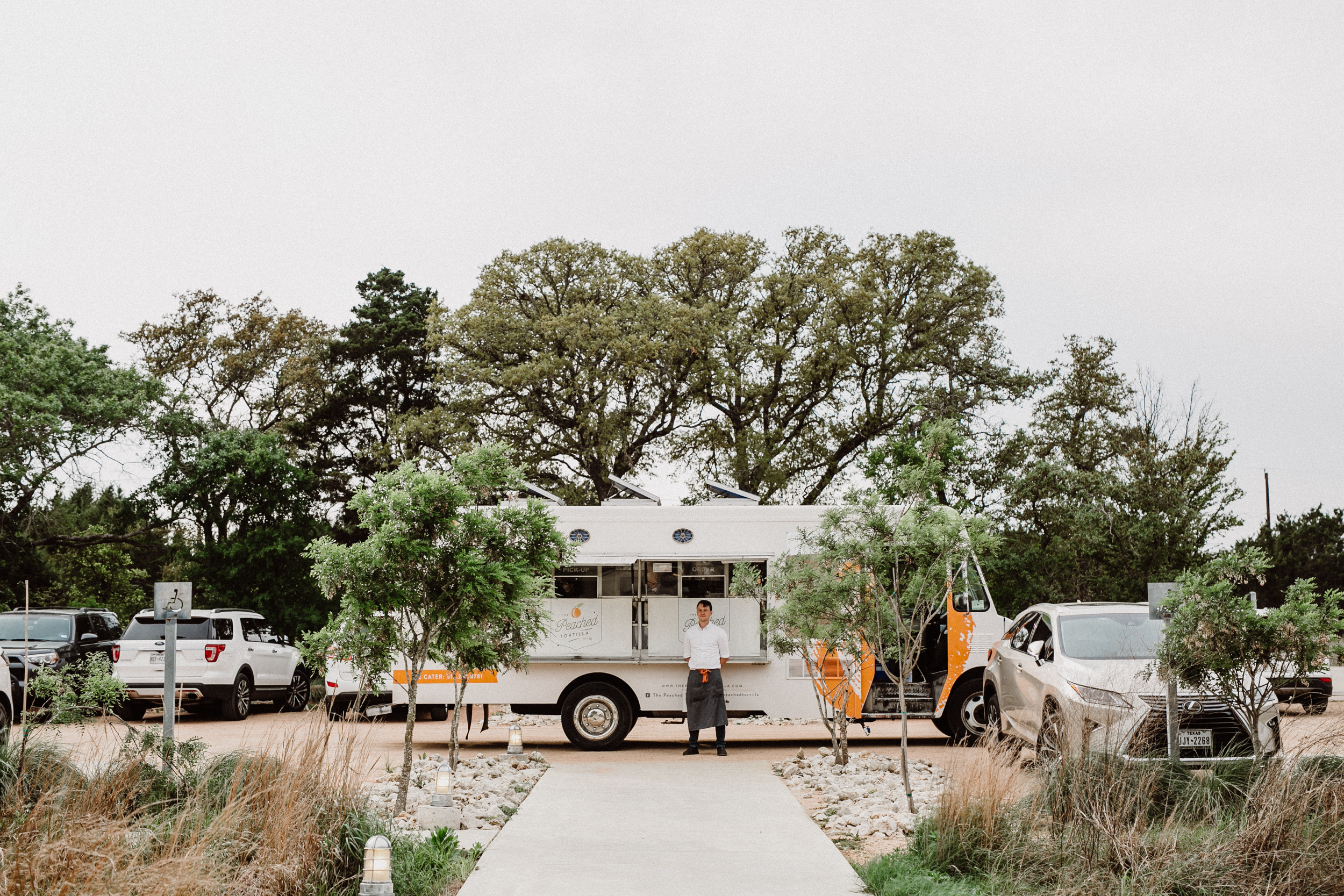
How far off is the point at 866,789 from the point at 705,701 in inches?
136

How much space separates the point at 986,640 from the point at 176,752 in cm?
994

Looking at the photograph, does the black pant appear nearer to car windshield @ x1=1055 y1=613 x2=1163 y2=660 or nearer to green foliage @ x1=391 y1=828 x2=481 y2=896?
car windshield @ x1=1055 y1=613 x2=1163 y2=660

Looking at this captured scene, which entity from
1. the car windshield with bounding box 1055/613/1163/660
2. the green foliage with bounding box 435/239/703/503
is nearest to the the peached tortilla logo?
the car windshield with bounding box 1055/613/1163/660

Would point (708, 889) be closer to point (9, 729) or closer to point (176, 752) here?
point (176, 752)

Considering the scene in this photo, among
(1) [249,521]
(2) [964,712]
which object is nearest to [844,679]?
(2) [964,712]

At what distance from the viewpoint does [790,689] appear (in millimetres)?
14305

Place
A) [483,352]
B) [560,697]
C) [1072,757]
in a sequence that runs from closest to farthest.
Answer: [1072,757], [560,697], [483,352]

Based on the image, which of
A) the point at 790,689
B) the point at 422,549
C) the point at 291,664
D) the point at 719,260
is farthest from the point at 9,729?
the point at 719,260

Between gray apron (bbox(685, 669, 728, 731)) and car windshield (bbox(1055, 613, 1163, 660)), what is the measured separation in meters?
3.97

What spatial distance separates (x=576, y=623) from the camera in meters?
14.3

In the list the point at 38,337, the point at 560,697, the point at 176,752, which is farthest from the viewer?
the point at 38,337

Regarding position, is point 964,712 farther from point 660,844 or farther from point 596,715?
point 660,844

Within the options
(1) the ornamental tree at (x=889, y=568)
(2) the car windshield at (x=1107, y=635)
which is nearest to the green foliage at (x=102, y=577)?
(1) the ornamental tree at (x=889, y=568)

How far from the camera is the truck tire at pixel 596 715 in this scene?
559 inches
